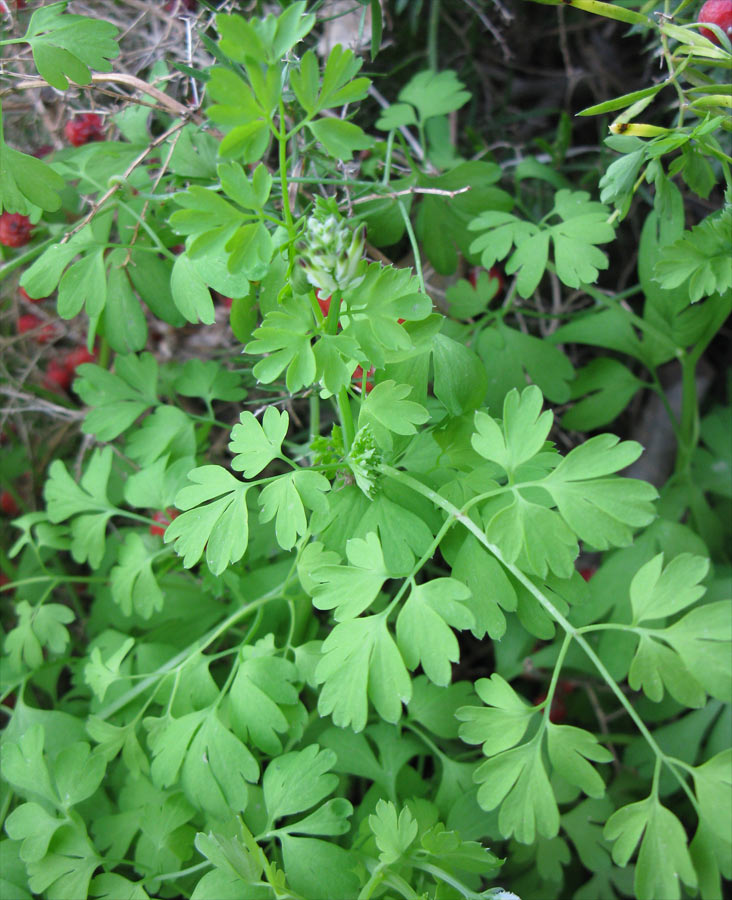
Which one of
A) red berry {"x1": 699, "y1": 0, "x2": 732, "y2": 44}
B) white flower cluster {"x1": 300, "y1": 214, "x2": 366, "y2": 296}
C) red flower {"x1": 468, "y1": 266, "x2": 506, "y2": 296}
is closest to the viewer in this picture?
white flower cluster {"x1": 300, "y1": 214, "x2": 366, "y2": 296}

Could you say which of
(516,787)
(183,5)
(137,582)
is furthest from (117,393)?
(516,787)

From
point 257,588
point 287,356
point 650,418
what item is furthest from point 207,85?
point 650,418

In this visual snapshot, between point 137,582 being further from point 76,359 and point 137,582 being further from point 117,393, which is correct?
point 76,359

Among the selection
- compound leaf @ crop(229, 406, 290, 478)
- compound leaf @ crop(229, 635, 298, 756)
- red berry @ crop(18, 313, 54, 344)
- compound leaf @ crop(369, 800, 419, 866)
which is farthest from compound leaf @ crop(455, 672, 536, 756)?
red berry @ crop(18, 313, 54, 344)

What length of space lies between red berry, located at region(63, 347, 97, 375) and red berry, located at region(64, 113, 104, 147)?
421mm

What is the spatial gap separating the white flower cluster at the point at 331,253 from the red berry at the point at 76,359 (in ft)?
3.12

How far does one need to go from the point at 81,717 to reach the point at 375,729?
20.3 inches

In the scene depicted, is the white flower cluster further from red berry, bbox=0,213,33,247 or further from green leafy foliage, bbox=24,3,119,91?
red berry, bbox=0,213,33,247

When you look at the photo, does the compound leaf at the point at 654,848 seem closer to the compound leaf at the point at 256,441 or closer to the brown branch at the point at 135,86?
the compound leaf at the point at 256,441

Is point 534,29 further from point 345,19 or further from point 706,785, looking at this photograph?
point 706,785

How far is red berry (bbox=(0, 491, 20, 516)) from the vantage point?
1.52 metres

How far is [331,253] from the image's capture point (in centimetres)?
67

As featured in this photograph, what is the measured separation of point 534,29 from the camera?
4.86 feet

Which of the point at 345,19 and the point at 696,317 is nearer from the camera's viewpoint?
the point at 696,317
